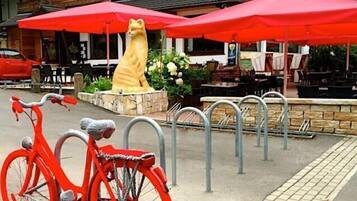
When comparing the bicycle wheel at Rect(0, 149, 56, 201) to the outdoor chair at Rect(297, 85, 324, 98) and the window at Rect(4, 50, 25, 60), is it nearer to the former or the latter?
the outdoor chair at Rect(297, 85, 324, 98)

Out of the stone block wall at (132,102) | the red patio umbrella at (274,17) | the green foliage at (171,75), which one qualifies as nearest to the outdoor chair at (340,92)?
the red patio umbrella at (274,17)

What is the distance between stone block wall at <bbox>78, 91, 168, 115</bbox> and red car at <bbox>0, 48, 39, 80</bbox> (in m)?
6.96

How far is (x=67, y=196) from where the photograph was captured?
141 inches

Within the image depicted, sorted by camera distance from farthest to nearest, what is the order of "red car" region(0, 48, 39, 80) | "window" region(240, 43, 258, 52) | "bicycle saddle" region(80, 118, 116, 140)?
"window" region(240, 43, 258, 52) < "red car" region(0, 48, 39, 80) < "bicycle saddle" region(80, 118, 116, 140)

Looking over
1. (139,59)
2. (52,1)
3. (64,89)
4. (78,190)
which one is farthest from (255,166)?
(52,1)

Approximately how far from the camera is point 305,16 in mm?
7141

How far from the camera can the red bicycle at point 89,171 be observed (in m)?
3.19

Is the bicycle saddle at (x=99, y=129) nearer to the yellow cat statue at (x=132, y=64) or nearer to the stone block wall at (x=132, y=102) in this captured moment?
the stone block wall at (x=132, y=102)

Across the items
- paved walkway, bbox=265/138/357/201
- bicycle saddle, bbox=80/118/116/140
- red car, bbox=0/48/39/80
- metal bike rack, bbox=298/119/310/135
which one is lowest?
paved walkway, bbox=265/138/357/201

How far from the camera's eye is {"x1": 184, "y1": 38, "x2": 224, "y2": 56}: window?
18.2 metres

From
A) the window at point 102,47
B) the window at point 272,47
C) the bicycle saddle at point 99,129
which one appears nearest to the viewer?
the bicycle saddle at point 99,129

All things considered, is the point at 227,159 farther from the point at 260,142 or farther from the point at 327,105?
the point at 327,105

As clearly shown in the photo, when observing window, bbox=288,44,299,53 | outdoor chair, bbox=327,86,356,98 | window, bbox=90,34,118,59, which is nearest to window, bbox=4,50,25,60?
window, bbox=90,34,118,59

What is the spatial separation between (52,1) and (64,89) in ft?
44.6
